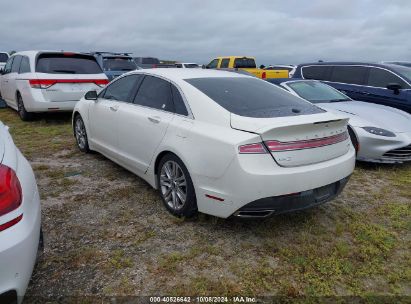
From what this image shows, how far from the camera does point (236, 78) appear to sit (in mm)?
4141

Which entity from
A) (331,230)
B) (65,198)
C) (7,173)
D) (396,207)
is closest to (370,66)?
(396,207)

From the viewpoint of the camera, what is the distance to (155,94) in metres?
4.03

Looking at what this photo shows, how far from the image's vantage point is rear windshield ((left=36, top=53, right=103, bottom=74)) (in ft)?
25.6

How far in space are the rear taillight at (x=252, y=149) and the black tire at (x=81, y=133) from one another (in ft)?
11.7

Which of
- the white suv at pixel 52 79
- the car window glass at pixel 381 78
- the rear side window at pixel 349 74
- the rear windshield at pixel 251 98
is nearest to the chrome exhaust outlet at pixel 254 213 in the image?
the rear windshield at pixel 251 98

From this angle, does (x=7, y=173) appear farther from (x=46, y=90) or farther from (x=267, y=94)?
(x=46, y=90)

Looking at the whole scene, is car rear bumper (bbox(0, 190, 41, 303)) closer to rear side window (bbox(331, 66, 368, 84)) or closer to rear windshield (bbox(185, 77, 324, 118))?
rear windshield (bbox(185, 77, 324, 118))

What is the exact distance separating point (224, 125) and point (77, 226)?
1783 mm

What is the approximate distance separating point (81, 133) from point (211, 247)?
11.9ft

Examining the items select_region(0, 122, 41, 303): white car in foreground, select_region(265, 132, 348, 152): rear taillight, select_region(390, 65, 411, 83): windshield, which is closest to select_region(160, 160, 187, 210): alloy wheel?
select_region(265, 132, 348, 152): rear taillight

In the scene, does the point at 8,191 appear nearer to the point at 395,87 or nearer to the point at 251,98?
the point at 251,98

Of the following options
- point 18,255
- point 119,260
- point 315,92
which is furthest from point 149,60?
point 18,255

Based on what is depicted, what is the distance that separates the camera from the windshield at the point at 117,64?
39.6ft

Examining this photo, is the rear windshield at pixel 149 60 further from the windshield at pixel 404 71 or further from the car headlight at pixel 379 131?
the car headlight at pixel 379 131
